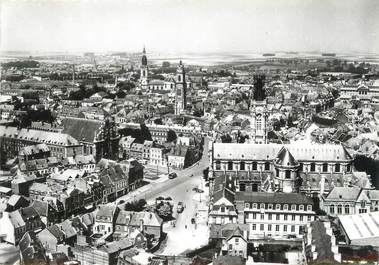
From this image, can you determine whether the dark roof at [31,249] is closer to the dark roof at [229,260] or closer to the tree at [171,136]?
the dark roof at [229,260]

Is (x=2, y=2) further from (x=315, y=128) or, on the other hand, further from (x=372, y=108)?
(x=372, y=108)

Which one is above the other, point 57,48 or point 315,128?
point 57,48

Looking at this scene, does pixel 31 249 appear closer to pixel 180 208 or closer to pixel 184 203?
pixel 180 208

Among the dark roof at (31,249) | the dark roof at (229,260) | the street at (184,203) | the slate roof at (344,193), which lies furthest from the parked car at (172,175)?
the dark roof at (229,260)

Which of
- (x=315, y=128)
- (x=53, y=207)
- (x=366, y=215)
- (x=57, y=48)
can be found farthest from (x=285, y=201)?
(x=315, y=128)

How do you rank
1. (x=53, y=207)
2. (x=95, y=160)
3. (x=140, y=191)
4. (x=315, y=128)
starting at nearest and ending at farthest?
(x=53, y=207) → (x=140, y=191) → (x=95, y=160) → (x=315, y=128)
